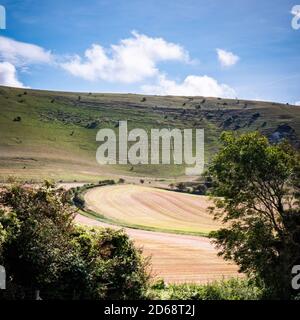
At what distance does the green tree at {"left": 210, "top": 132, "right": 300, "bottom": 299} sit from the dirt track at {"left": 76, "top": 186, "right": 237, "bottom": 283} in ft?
22.9

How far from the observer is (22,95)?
16912cm

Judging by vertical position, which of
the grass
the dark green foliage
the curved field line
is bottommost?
the curved field line

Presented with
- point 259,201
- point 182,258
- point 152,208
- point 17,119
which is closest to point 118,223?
point 152,208

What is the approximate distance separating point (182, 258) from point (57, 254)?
23.1 m

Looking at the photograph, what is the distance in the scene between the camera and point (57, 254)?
18.6 metres

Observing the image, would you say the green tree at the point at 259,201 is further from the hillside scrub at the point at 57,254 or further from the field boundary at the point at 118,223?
the field boundary at the point at 118,223

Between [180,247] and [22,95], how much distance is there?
455 ft

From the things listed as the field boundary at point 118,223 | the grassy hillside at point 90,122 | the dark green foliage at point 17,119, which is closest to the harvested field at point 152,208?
the field boundary at point 118,223

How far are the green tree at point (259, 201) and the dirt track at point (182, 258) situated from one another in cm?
699

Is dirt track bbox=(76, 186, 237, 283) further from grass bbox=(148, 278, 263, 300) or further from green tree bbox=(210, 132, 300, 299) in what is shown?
green tree bbox=(210, 132, 300, 299)

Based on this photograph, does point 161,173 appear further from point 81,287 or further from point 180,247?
point 81,287

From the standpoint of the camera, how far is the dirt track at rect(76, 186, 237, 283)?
112ft

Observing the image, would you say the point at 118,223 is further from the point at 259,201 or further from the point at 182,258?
the point at 259,201

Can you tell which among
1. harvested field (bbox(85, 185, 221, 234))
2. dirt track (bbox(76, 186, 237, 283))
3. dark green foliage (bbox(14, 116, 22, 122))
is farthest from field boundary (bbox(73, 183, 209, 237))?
dark green foliage (bbox(14, 116, 22, 122))
